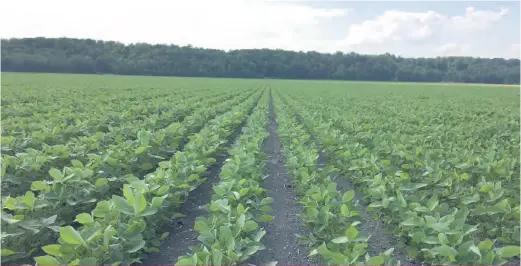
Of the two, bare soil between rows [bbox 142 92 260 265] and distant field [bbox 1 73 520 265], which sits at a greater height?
distant field [bbox 1 73 520 265]

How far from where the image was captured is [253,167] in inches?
189

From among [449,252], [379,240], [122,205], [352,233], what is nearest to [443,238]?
[449,252]

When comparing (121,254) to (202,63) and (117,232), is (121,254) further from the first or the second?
(202,63)

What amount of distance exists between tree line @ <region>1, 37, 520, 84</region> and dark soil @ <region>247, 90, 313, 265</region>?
67305 mm

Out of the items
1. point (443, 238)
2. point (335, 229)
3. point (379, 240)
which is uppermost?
point (443, 238)

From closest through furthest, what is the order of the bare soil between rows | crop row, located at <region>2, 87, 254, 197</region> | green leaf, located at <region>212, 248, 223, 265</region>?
green leaf, located at <region>212, 248, 223, 265</region> → the bare soil between rows → crop row, located at <region>2, 87, 254, 197</region>

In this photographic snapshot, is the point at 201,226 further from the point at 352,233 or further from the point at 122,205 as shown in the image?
the point at 352,233

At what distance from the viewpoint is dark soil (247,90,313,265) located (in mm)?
3809

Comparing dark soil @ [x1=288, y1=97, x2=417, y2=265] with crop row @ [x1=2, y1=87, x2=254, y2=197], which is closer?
dark soil @ [x1=288, y1=97, x2=417, y2=265]

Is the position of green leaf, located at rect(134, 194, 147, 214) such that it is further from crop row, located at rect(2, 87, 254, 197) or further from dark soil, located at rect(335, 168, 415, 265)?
dark soil, located at rect(335, 168, 415, 265)

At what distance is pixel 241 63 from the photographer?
8294 centimetres

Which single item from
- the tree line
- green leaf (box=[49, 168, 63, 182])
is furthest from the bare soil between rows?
the tree line

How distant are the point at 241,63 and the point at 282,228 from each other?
3152 inches

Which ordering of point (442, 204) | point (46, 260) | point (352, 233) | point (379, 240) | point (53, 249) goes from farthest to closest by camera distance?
point (379, 240)
point (442, 204)
point (352, 233)
point (53, 249)
point (46, 260)
